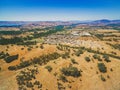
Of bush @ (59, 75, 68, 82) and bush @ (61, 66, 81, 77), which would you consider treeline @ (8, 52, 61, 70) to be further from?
bush @ (59, 75, 68, 82)

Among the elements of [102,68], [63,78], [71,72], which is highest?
[71,72]

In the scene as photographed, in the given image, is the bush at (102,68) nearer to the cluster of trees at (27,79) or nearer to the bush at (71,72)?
the bush at (71,72)

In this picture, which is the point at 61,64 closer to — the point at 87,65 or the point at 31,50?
the point at 87,65

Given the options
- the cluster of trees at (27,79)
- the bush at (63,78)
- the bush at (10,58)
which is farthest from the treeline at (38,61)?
the bush at (63,78)

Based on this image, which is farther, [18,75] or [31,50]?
[31,50]

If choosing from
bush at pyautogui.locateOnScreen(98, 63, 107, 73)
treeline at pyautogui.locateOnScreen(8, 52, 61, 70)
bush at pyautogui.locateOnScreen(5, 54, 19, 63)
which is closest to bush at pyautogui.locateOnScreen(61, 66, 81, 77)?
bush at pyautogui.locateOnScreen(98, 63, 107, 73)

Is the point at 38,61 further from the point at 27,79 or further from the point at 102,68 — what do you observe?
the point at 102,68

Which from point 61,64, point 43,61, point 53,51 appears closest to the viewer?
point 61,64

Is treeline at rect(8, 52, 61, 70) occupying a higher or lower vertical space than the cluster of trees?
lower

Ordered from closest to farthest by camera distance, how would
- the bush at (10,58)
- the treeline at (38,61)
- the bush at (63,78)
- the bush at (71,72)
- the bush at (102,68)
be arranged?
the bush at (63,78) < the bush at (71,72) < the bush at (102,68) < the treeline at (38,61) < the bush at (10,58)

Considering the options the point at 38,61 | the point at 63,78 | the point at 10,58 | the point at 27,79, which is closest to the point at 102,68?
the point at 63,78

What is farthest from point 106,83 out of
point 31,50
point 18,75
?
point 31,50
